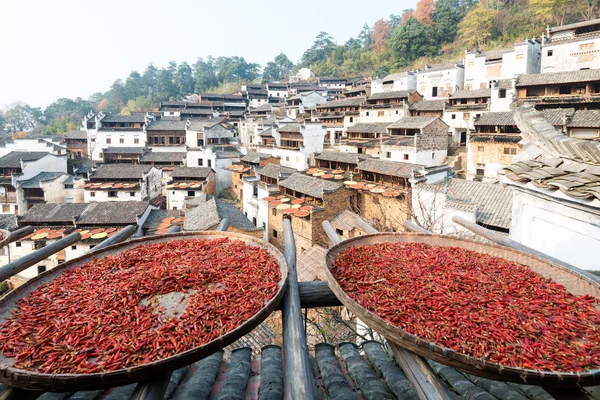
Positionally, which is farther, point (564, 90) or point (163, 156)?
point (163, 156)

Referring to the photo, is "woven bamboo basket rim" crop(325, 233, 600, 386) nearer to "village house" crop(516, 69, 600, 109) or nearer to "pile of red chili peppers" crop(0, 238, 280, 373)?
"pile of red chili peppers" crop(0, 238, 280, 373)

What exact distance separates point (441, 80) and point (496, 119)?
18.7 meters

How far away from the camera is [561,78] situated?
2609 centimetres

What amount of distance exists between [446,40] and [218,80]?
56389 millimetres

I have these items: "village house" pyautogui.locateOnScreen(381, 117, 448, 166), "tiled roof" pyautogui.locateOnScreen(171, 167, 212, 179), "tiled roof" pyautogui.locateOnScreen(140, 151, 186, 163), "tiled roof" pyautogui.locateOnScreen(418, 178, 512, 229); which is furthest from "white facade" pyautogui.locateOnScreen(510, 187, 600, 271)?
"tiled roof" pyautogui.locateOnScreen(140, 151, 186, 163)

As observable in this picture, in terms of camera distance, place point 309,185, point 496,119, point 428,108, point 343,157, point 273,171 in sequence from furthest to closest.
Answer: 1. point 428,108
2. point 273,171
3. point 343,157
4. point 496,119
5. point 309,185

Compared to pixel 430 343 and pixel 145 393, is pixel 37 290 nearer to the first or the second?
pixel 145 393

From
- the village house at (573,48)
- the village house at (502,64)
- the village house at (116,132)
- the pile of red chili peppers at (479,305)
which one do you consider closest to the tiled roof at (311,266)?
the pile of red chili peppers at (479,305)

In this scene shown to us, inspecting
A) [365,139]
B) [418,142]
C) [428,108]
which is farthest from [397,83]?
[418,142]

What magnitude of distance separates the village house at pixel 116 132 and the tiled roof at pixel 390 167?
33896mm

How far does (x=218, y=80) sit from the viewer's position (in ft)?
290

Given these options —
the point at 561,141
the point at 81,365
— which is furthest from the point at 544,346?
the point at 561,141

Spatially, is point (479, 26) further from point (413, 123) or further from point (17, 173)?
point (17, 173)

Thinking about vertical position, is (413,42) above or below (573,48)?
above
